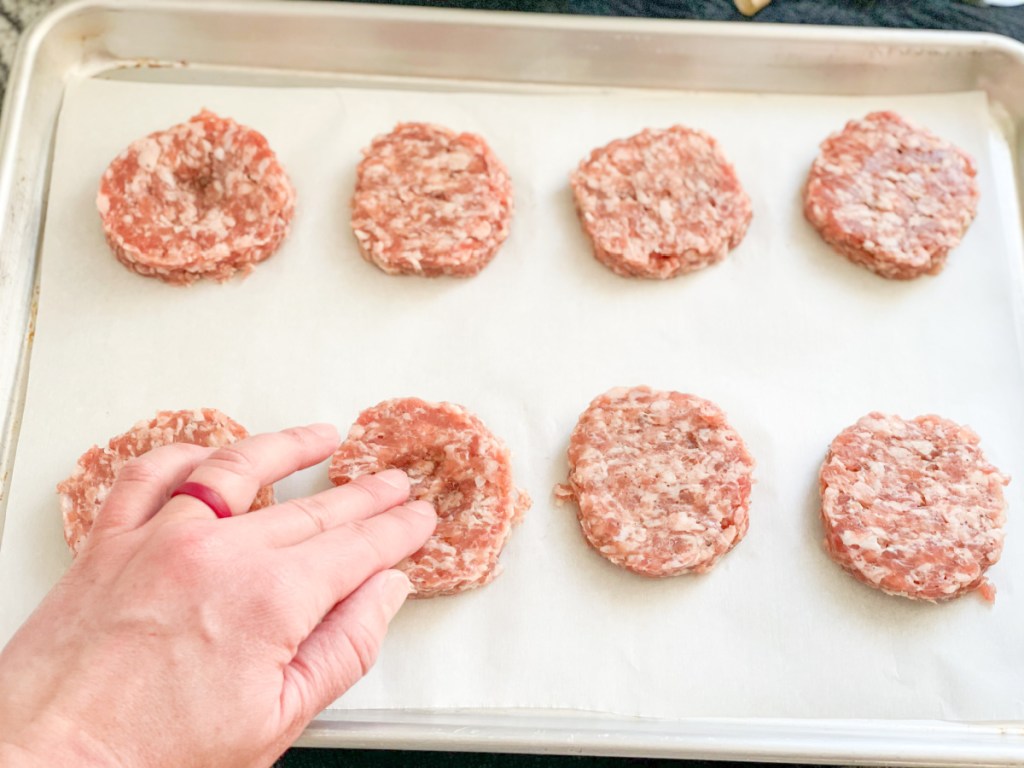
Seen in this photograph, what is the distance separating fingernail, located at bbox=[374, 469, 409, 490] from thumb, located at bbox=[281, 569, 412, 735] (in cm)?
25

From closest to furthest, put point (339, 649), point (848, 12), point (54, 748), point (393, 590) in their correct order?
point (54, 748)
point (339, 649)
point (393, 590)
point (848, 12)

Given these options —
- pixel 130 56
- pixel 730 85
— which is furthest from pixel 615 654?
pixel 130 56

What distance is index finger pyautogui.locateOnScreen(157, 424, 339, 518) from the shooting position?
157cm

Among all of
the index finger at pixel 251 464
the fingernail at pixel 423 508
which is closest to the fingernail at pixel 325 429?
the index finger at pixel 251 464

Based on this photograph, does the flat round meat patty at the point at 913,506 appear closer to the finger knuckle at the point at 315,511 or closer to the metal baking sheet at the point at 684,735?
the metal baking sheet at the point at 684,735

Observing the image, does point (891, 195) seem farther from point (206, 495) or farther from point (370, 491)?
point (206, 495)

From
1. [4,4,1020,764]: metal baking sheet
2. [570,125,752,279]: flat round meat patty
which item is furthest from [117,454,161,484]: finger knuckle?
[570,125,752,279]: flat round meat patty

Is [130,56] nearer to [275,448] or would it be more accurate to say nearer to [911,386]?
[275,448]

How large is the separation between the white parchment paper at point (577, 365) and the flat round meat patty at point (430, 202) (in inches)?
2.8

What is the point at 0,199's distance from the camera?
87.1 inches

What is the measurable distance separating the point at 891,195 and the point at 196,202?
167 cm

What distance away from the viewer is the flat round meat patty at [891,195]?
2232 millimetres

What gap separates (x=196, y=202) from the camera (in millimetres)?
2262

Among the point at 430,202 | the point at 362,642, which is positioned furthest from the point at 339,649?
the point at 430,202
